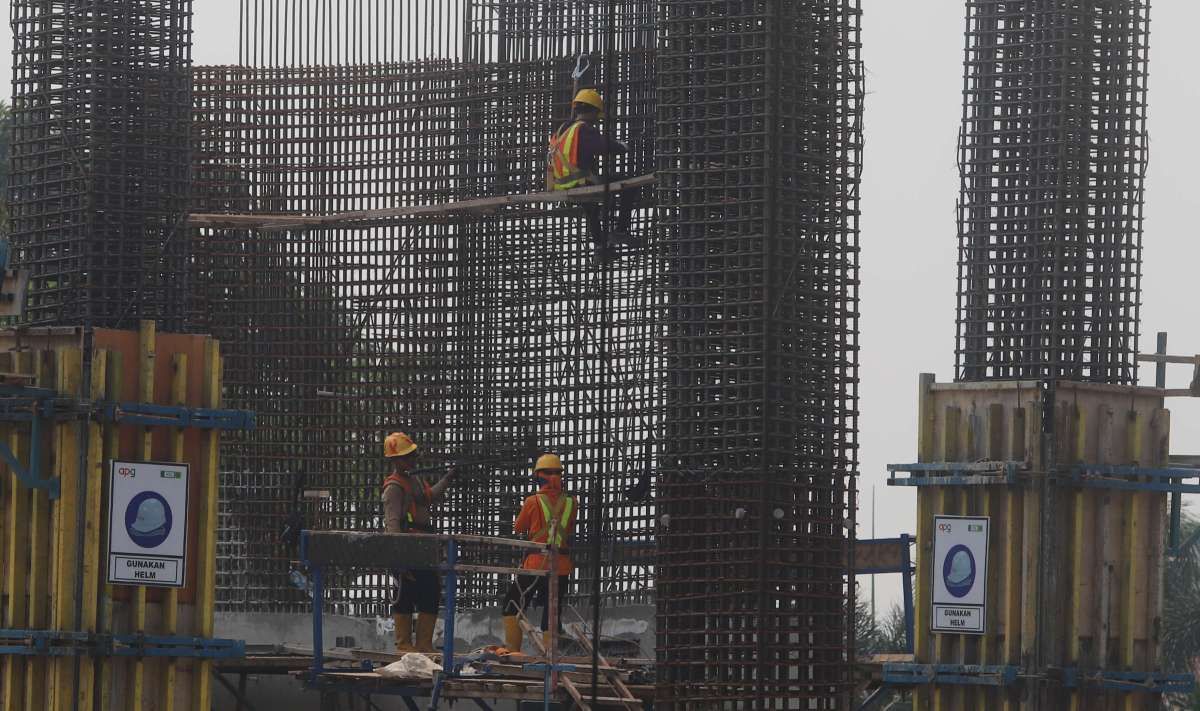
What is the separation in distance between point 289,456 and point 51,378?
23.1 feet

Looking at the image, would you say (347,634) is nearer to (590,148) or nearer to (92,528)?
(590,148)

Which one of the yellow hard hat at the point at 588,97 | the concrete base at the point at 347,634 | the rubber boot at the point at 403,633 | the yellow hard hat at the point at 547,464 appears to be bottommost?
the concrete base at the point at 347,634

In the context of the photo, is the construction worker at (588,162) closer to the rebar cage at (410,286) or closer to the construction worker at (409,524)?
the rebar cage at (410,286)

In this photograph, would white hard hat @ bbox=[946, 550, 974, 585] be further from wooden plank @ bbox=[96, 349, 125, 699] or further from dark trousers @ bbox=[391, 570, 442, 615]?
wooden plank @ bbox=[96, 349, 125, 699]

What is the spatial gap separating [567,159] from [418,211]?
2162 millimetres

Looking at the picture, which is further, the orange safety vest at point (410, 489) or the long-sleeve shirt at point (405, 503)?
the orange safety vest at point (410, 489)

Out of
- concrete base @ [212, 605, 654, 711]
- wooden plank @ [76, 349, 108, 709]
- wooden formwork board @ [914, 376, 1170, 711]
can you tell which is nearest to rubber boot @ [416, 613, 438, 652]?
concrete base @ [212, 605, 654, 711]

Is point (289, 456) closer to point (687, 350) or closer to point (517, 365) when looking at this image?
point (517, 365)

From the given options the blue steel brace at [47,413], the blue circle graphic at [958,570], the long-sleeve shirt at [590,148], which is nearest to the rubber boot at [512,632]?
the blue steel brace at [47,413]

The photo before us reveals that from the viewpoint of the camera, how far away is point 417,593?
2536 cm

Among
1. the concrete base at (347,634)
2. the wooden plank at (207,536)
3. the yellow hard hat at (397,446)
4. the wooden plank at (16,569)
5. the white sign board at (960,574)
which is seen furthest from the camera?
the concrete base at (347,634)

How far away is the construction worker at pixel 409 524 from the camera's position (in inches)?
977

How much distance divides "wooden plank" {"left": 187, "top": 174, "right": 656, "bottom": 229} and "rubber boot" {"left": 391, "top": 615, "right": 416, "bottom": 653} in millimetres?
5094

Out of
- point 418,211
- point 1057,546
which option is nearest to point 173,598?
point 418,211
